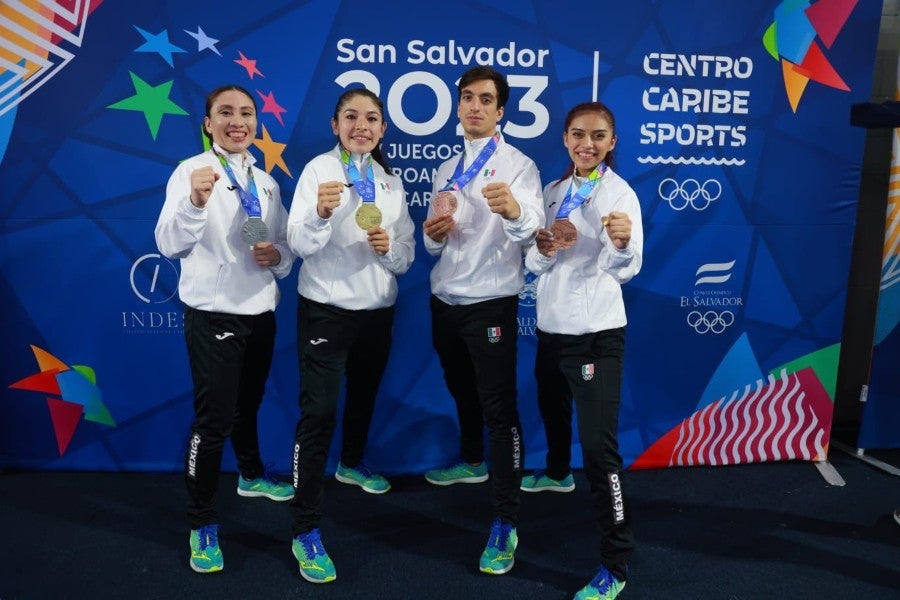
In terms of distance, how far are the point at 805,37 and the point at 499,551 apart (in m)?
3.00

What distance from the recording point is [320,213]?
2.37 meters

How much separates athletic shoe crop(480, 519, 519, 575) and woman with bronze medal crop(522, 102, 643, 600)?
320 millimetres

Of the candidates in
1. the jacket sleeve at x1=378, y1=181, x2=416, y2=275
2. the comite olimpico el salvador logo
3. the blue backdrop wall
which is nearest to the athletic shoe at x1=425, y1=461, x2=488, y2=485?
the blue backdrop wall

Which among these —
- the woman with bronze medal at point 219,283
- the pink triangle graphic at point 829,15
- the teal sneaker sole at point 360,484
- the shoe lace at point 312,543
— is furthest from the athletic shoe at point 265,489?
the pink triangle graphic at point 829,15

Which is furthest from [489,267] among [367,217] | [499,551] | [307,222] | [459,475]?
[459,475]

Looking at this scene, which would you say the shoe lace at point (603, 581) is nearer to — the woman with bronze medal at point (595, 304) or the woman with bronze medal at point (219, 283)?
the woman with bronze medal at point (595, 304)

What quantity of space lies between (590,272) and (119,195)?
2430 millimetres

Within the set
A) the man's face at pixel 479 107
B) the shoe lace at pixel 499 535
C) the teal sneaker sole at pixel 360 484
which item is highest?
the man's face at pixel 479 107

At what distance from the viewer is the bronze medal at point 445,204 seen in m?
2.54

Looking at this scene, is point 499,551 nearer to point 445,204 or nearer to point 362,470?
point 362,470

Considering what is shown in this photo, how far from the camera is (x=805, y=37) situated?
335cm

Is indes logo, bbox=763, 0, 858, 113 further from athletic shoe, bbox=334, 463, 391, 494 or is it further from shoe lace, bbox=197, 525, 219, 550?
shoe lace, bbox=197, 525, 219, 550

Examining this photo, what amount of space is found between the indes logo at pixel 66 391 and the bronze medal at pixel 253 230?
1566 millimetres

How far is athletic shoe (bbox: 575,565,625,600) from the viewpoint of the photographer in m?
2.37
